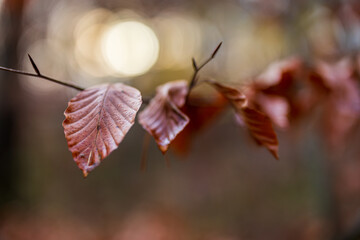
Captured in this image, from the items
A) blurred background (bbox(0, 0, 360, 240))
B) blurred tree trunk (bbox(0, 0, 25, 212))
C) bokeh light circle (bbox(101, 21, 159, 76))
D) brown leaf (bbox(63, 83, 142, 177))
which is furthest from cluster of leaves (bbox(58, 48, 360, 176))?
bokeh light circle (bbox(101, 21, 159, 76))

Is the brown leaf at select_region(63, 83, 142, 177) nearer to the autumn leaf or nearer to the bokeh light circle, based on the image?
the autumn leaf

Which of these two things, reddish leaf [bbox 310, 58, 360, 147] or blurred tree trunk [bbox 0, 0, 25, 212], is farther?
blurred tree trunk [bbox 0, 0, 25, 212]

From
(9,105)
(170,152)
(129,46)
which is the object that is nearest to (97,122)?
(9,105)

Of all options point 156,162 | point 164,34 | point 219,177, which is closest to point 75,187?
point 156,162

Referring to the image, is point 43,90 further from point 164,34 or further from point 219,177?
point 219,177

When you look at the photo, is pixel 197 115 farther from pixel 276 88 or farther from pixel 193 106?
pixel 276 88

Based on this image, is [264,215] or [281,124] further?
[264,215]
